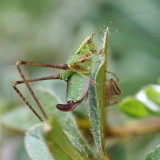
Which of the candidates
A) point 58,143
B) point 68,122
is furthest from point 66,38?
point 58,143

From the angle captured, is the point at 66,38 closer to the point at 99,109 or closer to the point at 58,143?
the point at 99,109

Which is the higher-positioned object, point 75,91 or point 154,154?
point 75,91

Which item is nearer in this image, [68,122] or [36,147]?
[36,147]

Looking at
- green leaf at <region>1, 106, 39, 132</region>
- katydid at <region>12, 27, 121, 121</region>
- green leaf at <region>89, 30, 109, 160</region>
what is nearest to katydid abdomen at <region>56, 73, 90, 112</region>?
katydid at <region>12, 27, 121, 121</region>

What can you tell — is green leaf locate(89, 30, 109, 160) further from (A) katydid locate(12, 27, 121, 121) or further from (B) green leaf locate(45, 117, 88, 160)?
(A) katydid locate(12, 27, 121, 121)

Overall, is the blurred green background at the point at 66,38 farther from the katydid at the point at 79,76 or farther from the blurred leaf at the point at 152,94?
the katydid at the point at 79,76
